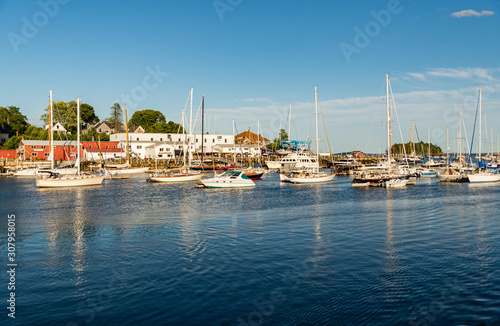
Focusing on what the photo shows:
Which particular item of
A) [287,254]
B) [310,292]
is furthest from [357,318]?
[287,254]

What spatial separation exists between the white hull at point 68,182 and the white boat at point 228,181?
19573 mm

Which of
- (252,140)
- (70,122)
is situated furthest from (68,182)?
(252,140)

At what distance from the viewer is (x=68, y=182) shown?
58969 millimetres

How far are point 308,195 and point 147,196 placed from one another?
2044cm

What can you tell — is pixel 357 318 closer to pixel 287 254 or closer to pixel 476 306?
pixel 476 306

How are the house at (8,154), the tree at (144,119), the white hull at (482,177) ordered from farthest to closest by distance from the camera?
1. the tree at (144,119)
2. the house at (8,154)
3. the white hull at (482,177)

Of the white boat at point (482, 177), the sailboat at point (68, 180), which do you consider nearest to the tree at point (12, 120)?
the sailboat at point (68, 180)

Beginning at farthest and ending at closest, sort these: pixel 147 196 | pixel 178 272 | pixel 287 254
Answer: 1. pixel 147 196
2. pixel 287 254
3. pixel 178 272

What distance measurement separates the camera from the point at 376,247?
67.1 feet

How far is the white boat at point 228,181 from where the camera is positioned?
5538cm

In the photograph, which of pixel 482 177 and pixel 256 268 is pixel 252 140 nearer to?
pixel 482 177

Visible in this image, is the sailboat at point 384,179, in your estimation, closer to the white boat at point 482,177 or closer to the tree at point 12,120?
the white boat at point 482,177

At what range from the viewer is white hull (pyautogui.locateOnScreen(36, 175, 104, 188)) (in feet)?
191

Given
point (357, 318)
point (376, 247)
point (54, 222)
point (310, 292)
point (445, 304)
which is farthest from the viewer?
point (54, 222)
